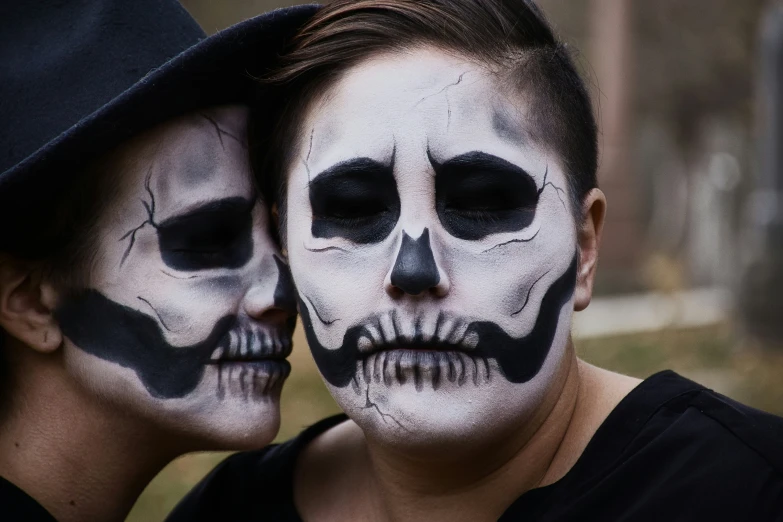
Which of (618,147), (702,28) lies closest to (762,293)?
(618,147)

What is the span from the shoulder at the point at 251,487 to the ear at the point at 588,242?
97 cm

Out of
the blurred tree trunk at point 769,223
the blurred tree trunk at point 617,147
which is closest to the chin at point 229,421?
the blurred tree trunk at point 769,223

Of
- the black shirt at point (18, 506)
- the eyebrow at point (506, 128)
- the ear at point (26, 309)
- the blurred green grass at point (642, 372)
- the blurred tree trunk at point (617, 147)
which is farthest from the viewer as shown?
the blurred tree trunk at point (617, 147)

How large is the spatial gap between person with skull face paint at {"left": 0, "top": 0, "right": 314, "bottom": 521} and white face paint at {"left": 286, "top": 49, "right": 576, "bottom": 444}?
0.40 m

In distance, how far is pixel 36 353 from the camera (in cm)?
324

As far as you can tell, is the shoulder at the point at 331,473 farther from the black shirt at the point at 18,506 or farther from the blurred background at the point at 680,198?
the blurred background at the point at 680,198

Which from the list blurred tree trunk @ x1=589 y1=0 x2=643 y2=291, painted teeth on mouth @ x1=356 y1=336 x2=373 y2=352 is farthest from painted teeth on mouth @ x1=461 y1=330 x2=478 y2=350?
blurred tree trunk @ x1=589 y1=0 x2=643 y2=291

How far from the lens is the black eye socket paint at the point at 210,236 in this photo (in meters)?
3.11

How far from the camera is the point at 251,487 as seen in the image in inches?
131

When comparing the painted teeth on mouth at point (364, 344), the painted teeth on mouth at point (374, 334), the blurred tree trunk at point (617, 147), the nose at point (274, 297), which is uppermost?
the painted teeth on mouth at point (374, 334)

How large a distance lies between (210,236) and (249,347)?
336 mm

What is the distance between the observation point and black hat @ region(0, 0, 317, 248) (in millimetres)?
2900

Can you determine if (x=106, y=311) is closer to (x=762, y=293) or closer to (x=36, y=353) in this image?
(x=36, y=353)

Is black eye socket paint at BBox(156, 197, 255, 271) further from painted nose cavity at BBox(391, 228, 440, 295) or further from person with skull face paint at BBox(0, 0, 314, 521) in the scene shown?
painted nose cavity at BBox(391, 228, 440, 295)
